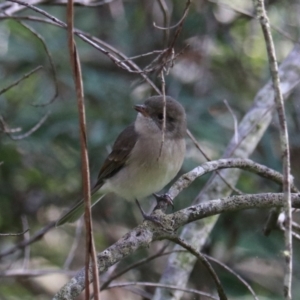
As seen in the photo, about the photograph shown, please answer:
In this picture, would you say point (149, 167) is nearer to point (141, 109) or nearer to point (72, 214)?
point (141, 109)

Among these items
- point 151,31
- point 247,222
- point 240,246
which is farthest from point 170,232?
point 151,31

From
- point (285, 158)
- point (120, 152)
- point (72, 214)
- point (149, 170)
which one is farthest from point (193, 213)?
point (72, 214)

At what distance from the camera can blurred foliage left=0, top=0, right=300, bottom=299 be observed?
15.6 ft

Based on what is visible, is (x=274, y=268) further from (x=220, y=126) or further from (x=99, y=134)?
(x=99, y=134)

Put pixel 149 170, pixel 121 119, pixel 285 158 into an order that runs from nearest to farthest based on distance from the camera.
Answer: pixel 285 158, pixel 149 170, pixel 121 119

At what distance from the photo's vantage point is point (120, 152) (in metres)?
4.39

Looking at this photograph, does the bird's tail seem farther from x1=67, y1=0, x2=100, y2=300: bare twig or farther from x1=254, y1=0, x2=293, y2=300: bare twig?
x1=254, y1=0, x2=293, y2=300: bare twig

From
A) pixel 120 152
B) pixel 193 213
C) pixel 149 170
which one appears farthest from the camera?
pixel 120 152

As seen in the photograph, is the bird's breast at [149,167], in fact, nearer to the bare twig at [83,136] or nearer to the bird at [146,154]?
the bird at [146,154]

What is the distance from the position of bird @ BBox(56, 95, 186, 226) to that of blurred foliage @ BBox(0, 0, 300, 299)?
28 cm

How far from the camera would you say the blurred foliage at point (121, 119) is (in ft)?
15.6

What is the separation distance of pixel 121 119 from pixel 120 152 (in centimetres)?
55

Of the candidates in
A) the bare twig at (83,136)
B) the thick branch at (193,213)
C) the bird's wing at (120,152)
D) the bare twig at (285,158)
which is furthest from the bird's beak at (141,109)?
the bare twig at (83,136)

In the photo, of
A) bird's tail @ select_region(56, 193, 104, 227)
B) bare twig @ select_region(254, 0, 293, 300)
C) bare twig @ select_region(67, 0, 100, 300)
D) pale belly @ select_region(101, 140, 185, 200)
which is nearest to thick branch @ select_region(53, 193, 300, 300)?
bare twig @ select_region(67, 0, 100, 300)
